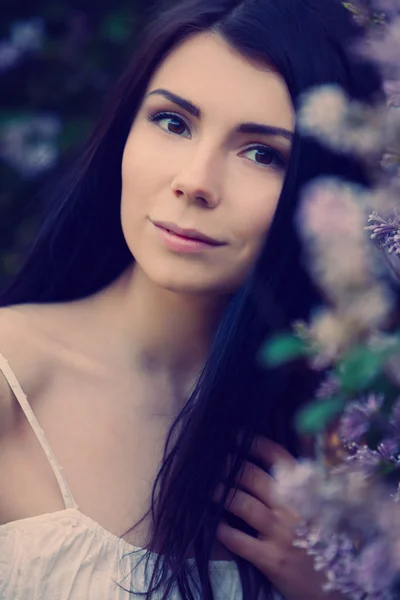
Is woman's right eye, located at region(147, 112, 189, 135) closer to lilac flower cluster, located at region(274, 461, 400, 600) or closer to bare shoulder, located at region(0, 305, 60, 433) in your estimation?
bare shoulder, located at region(0, 305, 60, 433)

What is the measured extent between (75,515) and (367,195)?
39.2 inches

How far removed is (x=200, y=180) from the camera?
59.1 inches

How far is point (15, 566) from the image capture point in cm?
152

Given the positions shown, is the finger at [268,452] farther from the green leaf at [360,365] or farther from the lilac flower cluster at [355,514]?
the green leaf at [360,365]

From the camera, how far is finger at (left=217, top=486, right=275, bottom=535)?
5.49 feet

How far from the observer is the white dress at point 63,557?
1518 mm

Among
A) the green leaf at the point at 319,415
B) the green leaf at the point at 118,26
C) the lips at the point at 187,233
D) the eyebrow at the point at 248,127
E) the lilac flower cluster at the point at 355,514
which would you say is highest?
the green leaf at the point at 118,26

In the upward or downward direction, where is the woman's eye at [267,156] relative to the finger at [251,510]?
upward

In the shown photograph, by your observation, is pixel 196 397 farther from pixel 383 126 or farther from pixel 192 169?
pixel 383 126

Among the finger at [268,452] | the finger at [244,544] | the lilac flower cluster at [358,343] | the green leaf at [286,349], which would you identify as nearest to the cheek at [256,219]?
the finger at [268,452]

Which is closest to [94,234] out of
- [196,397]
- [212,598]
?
[196,397]

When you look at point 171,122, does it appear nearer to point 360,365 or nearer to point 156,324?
point 156,324

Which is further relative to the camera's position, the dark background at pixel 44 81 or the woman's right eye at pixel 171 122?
the dark background at pixel 44 81

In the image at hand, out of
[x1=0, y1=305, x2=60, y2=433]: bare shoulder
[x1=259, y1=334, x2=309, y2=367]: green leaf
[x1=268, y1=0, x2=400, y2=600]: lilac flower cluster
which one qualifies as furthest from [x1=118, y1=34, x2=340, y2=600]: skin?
[x1=259, y1=334, x2=309, y2=367]: green leaf
